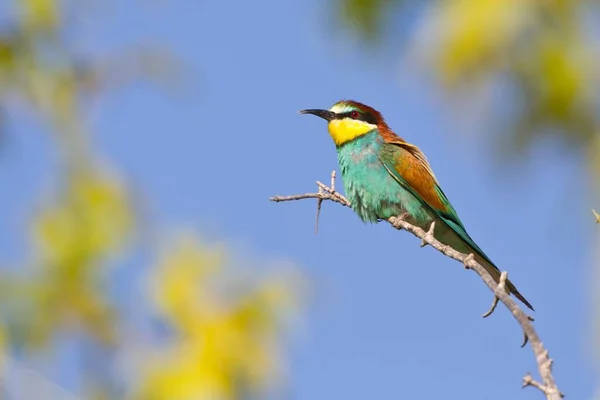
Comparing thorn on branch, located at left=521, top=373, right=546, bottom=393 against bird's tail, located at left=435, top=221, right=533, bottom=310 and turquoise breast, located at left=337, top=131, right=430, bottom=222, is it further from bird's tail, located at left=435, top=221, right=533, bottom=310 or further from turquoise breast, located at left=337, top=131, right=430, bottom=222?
turquoise breast, located at left=337, top=131, right=430, bottom=222

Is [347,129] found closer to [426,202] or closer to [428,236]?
[426,202]

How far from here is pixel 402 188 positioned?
3.92 meters

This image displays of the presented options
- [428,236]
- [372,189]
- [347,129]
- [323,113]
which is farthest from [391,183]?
[428,236]

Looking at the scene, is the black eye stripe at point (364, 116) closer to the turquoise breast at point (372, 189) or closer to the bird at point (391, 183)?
the bird at point (391, 183)

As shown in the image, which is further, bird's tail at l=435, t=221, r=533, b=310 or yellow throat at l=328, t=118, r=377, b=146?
yellow throat at l=328, t=118, r=377, b=146

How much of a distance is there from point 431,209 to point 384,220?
0.22m

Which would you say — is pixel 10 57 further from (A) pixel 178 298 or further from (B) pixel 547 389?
(B) pixel 547 389

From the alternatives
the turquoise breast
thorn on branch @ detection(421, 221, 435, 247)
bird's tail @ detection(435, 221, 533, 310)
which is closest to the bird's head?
the turquoise breast

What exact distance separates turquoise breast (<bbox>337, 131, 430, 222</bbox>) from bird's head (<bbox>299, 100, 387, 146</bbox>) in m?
0.11

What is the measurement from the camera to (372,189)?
3.83 metres

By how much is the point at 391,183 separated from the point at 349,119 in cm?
45

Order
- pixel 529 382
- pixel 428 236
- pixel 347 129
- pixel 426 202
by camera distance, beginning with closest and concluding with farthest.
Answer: pixel 529 382
pixel 428 236
pixel 426 202
pixel 347 129

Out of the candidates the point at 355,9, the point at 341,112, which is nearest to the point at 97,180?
the point at 355,9

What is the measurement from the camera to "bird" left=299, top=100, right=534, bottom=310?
151 inches
